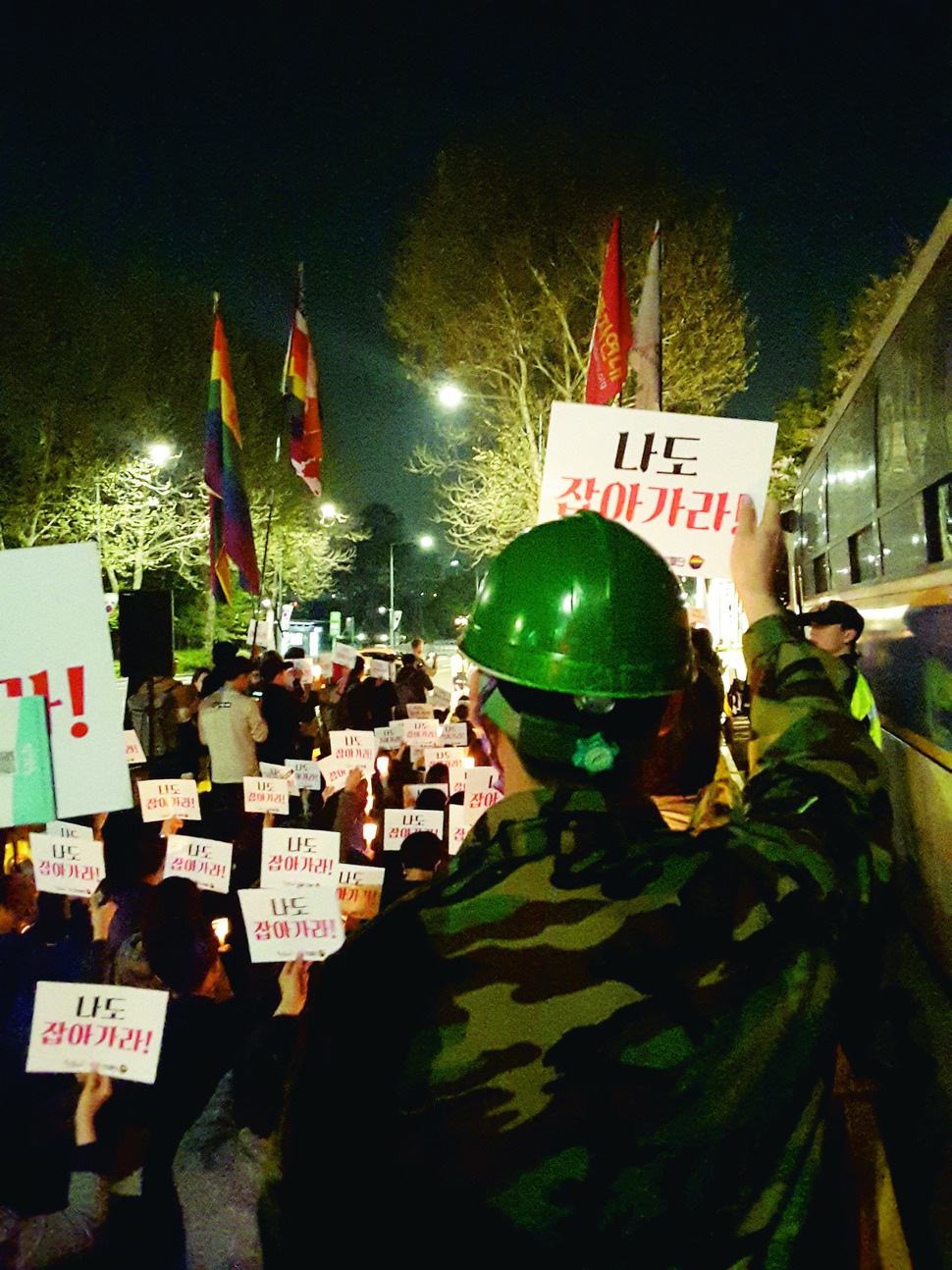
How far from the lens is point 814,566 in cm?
844

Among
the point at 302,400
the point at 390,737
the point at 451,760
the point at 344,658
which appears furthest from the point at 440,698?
the point at 451,760

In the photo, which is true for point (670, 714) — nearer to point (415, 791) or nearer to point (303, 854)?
point (303, 854)

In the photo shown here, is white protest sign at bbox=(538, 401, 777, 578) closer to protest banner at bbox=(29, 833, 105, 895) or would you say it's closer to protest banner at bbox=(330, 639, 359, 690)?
protest banner at bbox=(29, 833, 105, 895)

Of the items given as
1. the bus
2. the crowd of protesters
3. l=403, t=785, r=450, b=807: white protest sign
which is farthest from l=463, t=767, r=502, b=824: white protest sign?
the crowd of protesters

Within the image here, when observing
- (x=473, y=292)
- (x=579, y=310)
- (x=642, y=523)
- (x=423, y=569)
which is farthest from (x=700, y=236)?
(x=423, y=569)

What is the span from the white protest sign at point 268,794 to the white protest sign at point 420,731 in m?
2.26

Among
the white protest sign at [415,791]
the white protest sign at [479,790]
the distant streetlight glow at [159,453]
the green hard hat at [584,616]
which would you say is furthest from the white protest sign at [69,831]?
the distant streetlight glow at [159,453]

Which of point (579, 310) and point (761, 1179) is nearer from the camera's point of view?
point (761, 1179)

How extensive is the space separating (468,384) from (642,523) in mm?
23855

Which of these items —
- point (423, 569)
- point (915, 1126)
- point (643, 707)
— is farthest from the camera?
point (423, 569)

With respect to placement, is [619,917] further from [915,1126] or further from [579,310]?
[579,310]

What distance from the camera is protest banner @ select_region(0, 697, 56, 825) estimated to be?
275 centimetres

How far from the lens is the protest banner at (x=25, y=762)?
9.01 feet

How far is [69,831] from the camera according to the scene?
15.2 ft
